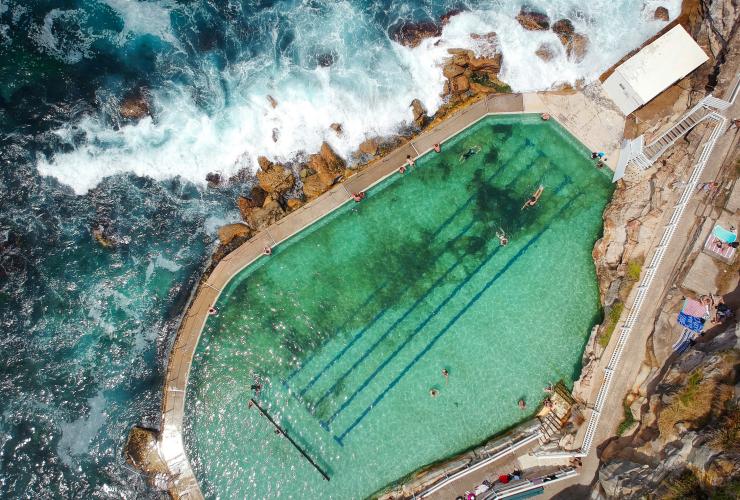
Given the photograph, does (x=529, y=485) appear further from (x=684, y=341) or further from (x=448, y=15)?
(x=448, y=15)

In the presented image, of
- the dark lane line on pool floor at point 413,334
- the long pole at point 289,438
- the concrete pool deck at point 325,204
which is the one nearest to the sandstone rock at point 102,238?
the concrete pool deck at point 325,204

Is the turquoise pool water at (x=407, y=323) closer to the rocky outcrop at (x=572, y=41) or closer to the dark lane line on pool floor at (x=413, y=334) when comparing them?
the dark lane line on pool floor at (x=413, y=334)

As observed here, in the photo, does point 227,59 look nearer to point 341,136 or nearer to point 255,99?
point 255,99

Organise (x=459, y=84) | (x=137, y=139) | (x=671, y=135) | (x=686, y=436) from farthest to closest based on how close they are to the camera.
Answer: (x=137, y=139) → (x=459, y=84) → (x=671, y=135) → (x=686, y=436)

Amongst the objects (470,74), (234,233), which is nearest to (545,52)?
(470,74)

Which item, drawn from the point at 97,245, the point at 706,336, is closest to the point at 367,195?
the point at 97,245

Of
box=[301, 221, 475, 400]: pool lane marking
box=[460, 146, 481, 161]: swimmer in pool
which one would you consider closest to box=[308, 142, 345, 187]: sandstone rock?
box=[460, 146, 481, 161]: swimmer in pool

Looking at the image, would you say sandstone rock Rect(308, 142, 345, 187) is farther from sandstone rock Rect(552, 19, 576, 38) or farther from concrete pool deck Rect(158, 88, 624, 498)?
sandstone rock Rect(552, 19, 576, 38)

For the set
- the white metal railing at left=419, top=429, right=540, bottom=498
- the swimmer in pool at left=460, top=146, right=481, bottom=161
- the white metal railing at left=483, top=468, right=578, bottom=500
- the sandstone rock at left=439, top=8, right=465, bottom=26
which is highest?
the sandstone rock at left=439, top=8, right=465, bottom=26
